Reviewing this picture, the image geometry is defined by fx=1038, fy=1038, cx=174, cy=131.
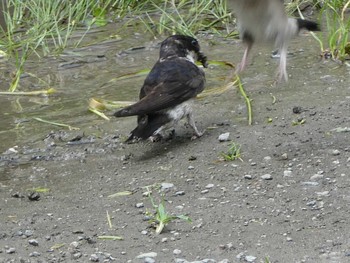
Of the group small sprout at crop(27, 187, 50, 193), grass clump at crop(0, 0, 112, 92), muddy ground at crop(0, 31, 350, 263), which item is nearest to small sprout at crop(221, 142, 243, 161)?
muddy ground at crop(0, 31, 350, 263)

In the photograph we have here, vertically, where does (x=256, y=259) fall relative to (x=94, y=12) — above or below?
above

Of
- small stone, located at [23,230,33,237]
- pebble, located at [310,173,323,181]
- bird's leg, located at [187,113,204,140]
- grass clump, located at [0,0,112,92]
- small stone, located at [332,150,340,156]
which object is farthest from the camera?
Result: grass clump, located at [0,0,112,92]

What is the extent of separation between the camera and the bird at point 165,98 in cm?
640

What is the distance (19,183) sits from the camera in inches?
246

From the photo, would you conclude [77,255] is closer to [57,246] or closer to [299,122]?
[57,246]

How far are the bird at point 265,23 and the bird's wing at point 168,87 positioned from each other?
532mm

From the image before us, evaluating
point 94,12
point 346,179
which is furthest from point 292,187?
point 94,12

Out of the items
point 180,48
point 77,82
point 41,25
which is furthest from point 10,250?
point 41,25

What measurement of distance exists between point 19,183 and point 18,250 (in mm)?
1226

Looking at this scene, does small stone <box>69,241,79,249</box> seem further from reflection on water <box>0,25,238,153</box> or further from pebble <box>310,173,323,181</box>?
reflection on water <box>0,25,238,153</box>

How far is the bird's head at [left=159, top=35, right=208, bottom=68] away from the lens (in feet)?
23.6

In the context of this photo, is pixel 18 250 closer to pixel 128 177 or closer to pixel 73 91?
pixel 128 177

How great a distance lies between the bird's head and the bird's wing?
23 centimetres

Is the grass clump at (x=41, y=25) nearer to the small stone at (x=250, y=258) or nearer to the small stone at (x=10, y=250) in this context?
the small stone at (x=10, y=250)
